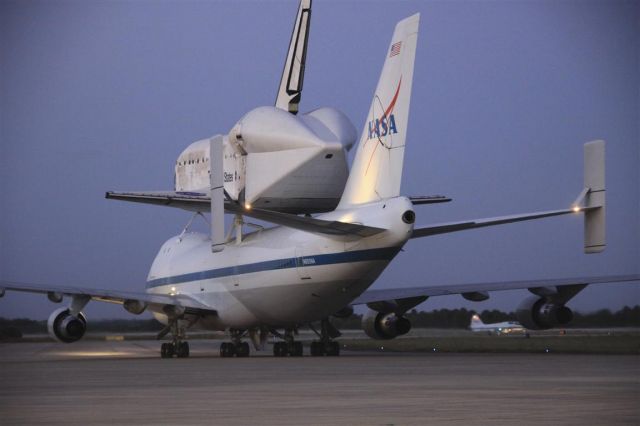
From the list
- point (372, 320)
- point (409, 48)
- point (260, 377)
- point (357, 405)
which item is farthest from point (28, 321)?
point (357, 405)

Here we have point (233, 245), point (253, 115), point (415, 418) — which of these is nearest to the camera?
point (415, 418)

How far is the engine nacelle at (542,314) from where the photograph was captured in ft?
113

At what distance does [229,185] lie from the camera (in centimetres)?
3631

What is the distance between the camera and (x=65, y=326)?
35.3 m

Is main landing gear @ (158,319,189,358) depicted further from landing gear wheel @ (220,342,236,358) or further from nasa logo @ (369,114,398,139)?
nasa logo @ (369,114,398,139)

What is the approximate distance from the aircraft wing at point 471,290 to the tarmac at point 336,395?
24.7 ft

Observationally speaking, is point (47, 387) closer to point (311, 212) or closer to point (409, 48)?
point (409, 48)

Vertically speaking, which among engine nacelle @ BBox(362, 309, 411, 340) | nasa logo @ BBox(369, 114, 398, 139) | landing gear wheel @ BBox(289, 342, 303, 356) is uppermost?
nasa logo @ BBox(369, 114, 398, 139)

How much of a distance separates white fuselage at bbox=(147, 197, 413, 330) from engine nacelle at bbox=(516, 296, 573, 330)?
606 centimetres

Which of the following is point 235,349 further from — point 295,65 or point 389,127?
point 389,127

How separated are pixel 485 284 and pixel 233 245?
8426mm

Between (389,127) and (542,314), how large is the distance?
8978 mm

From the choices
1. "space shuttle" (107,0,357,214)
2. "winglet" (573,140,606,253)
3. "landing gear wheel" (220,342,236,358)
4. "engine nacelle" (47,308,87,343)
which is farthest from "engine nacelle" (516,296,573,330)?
"engine nacelle" (47,308,87,343)

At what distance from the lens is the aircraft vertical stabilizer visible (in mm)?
29188
